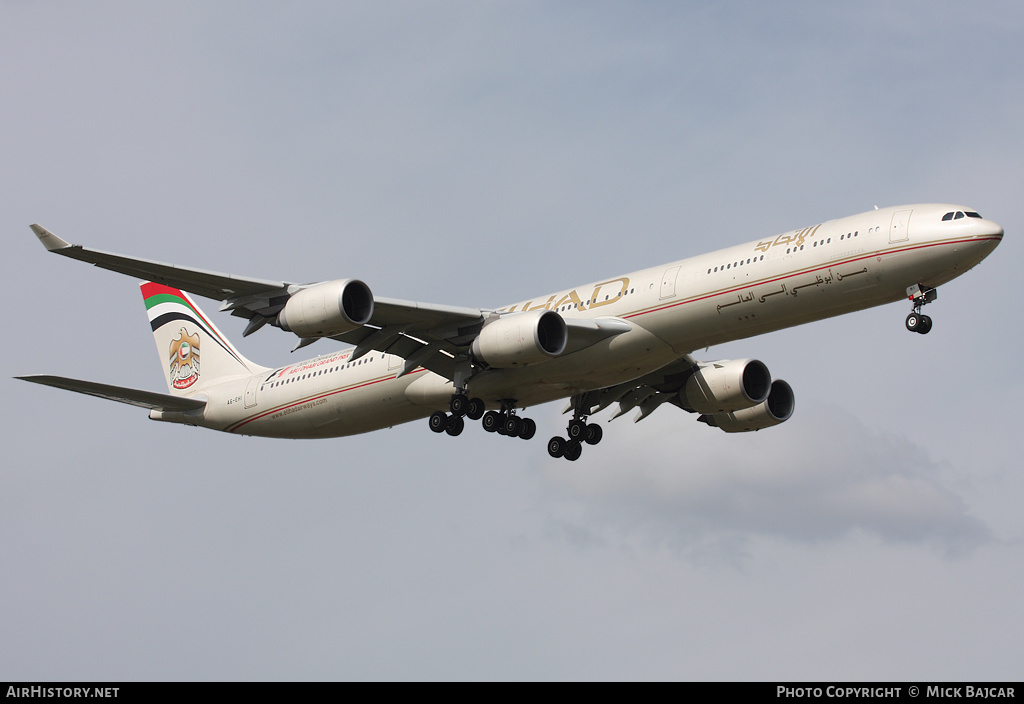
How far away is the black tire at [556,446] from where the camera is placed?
42.4m

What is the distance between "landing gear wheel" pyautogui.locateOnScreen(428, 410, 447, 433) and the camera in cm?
3878

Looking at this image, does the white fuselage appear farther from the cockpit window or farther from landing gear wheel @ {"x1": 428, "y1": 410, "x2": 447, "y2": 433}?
landing gear wheel @ {"x1": 428, "y1": 410, "x2": 447, "y2": 433}

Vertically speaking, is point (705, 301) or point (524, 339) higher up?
point (705, 301)

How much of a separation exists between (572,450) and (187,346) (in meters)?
17.4

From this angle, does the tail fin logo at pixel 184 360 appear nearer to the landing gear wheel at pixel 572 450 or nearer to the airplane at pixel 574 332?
the airplane at pixel 574 332

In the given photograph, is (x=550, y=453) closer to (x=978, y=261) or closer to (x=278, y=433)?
(x=278, y=433)

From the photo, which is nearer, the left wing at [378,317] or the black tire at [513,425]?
the left wing at [378,317]

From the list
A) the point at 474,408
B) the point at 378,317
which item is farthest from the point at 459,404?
the point at 378,317

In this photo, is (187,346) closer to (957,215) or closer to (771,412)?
(771,412)

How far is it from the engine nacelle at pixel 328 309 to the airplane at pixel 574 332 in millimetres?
47

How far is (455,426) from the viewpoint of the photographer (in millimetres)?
38438

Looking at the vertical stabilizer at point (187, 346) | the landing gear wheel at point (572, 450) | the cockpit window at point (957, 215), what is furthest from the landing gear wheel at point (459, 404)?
the cockpit window at point (957, 215)
